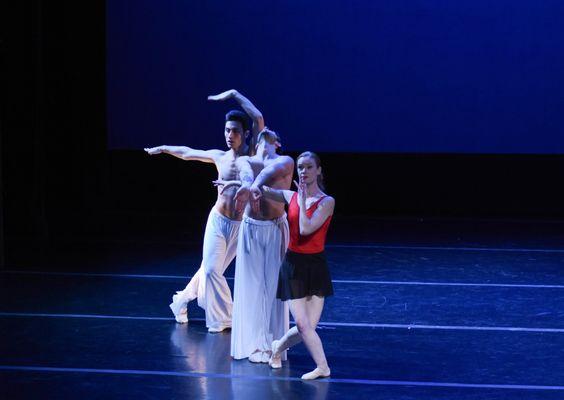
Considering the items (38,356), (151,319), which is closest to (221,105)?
(151,319)

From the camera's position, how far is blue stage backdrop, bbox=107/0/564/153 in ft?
37.3

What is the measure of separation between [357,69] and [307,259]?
6.79 metres

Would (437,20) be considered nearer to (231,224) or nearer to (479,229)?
(479,229)

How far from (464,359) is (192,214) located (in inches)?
285

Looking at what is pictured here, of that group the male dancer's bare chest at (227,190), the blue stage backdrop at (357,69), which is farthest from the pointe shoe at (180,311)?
the blue stage backdrop at (357,69)

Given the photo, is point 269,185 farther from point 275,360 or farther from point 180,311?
point 180,311

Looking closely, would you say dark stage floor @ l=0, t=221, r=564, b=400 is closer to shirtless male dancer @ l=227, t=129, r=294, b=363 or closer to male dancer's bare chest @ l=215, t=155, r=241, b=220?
shirtless male dancer @ l=227, t=129, r=294, b=363

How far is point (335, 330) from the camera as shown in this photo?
6355 mm

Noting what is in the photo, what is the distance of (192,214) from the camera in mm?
12445

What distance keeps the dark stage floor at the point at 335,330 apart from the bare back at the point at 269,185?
86cm

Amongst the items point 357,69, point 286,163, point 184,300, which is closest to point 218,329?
point 184,300

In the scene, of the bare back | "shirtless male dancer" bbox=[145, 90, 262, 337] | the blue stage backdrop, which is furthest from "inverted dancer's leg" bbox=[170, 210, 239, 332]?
the blue stage backdrop

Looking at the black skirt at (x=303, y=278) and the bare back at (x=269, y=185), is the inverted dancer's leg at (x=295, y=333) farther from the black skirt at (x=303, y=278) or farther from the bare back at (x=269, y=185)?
the bare back at (x=269, y=185)

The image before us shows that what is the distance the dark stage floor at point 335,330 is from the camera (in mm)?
5051
